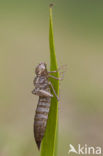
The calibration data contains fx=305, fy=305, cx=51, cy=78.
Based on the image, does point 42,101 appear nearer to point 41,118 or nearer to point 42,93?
point 42,93

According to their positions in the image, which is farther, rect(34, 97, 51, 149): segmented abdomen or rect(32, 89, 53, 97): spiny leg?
rect(32, 89, 53, 97): spiny leg

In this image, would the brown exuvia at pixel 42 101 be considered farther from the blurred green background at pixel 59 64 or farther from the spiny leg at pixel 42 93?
the blurred green background at pixel 59 64

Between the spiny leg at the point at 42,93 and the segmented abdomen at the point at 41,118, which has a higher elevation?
the spiny leg at the point at 42,93

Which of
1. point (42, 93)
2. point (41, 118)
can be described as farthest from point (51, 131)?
point (42, 93)

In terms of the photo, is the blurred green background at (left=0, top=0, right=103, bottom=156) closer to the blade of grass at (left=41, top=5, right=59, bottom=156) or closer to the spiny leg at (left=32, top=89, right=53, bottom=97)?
the spiny leg at (left=32, top=89, right=53, bottom=97)

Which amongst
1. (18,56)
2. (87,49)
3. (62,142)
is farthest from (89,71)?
(62,142)

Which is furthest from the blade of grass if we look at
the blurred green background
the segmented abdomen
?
the blurred green background

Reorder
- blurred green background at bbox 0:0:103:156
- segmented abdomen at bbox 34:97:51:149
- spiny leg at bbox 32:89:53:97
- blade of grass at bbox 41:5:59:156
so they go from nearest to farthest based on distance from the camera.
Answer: blade of grass at bbox 41:5:59:156 → segmented abdomen at bbox 34:97:51:149 → spiny leg at bbox 32:89:53:97 → blurred green background at bbox 0:0:103:156

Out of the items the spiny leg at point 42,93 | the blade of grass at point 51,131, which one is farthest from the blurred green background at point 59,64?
the blade of grass at point 51,131
